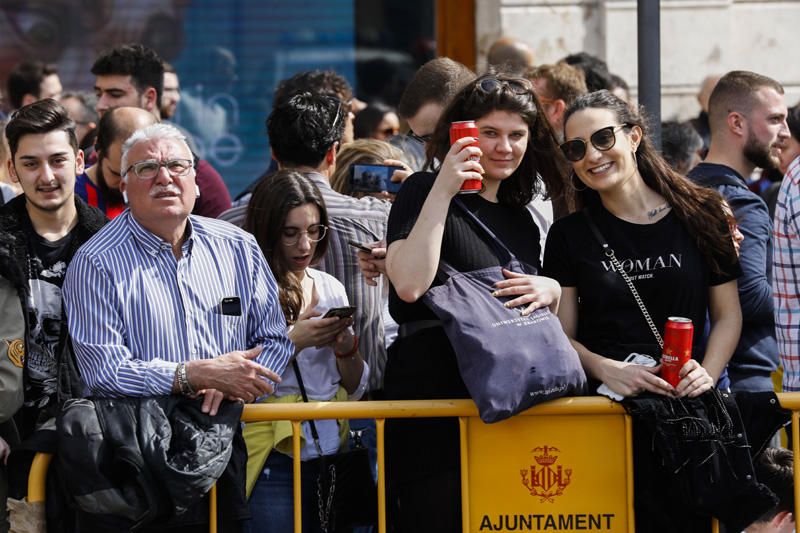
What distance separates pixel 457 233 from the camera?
14.1 feet

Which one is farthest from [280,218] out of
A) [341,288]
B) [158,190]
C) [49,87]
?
[49,87]

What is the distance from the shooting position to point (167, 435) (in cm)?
404

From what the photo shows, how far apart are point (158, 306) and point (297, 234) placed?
830 millimetres

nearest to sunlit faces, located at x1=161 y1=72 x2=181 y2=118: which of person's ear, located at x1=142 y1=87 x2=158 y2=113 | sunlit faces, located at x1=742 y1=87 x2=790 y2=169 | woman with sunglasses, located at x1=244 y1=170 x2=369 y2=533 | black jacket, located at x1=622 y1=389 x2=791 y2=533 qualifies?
person's ear, located at x1=142 y1=87 x2=158 y2=113

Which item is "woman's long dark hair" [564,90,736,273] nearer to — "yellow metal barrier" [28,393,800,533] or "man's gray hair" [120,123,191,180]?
"yellow metal barrier" [28,393,800,533]

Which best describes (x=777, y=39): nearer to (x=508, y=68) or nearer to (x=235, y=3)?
(x=235, y=3)

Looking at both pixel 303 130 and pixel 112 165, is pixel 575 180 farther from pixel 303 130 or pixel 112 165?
pixel 112 165

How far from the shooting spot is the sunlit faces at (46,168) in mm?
4582

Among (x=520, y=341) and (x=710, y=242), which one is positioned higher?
(x=710, y=242)

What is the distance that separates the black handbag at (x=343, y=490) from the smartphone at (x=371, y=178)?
3.40 feet

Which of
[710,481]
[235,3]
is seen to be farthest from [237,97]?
[710,481]

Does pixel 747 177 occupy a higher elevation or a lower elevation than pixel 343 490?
higher

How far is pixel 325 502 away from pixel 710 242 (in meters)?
1.70

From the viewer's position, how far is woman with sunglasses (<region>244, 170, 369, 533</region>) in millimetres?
4520
